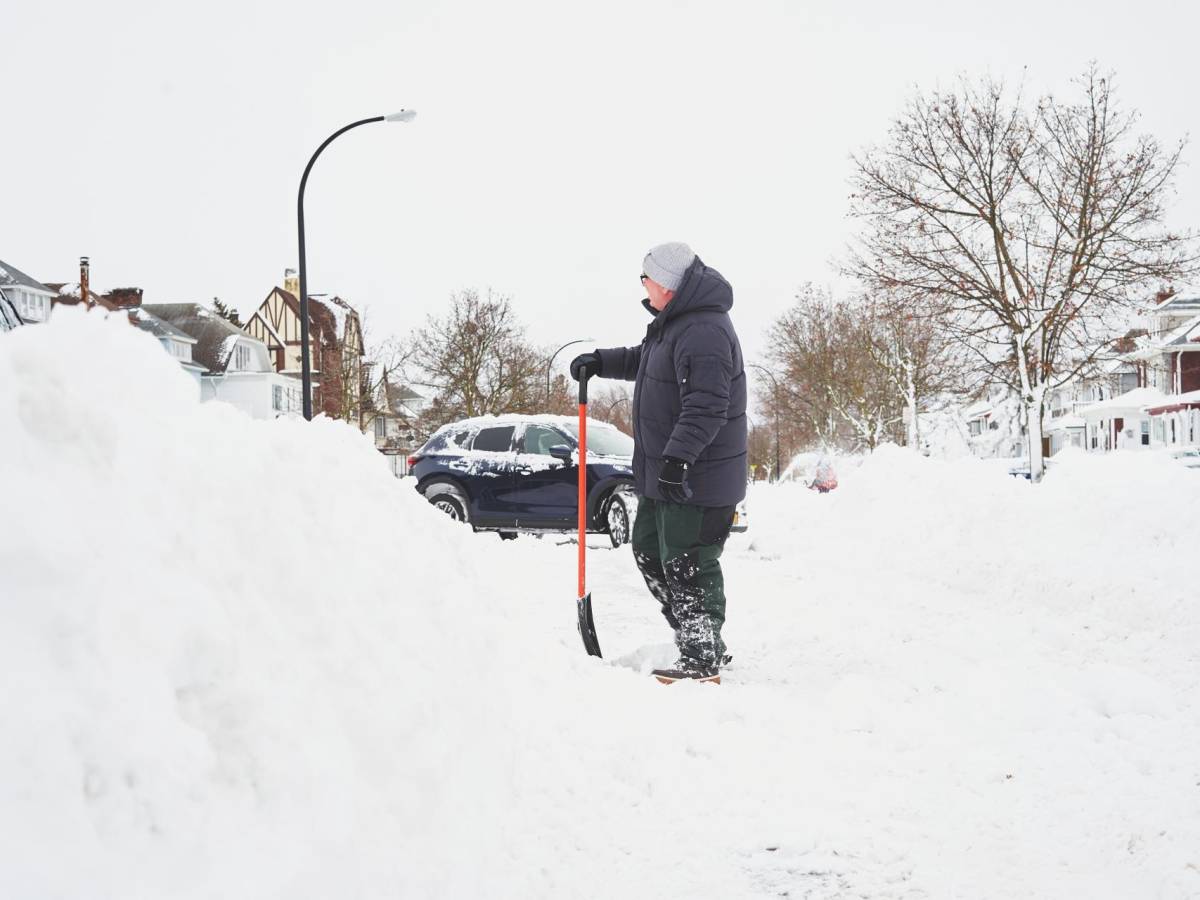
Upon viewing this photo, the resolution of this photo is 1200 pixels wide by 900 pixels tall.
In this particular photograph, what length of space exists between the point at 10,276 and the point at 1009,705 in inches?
2031

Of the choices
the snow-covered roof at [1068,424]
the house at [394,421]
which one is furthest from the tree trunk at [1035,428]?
the snow-covered roof at [1068,424]

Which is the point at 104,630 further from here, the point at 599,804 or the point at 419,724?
the point at 599,804

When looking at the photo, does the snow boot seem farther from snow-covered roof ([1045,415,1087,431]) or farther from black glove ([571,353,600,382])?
snow-covered roof ([1045,415,1087,431])

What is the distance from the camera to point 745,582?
8648mm

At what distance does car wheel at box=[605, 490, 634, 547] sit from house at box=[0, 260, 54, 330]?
141ft

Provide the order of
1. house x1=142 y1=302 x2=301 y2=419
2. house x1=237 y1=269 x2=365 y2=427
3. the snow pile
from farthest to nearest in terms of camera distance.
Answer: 1. house x1=237 y1=269 x2=365 y2=427
2. house x1=142 y1=302 x2=301 y2=419
3. the snow pile

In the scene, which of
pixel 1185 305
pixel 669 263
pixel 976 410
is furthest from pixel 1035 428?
pixel 976 410

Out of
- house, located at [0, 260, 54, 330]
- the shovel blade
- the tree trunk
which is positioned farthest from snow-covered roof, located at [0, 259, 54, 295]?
the shovel blade

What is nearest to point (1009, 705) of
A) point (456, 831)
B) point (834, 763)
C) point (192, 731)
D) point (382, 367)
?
point (834, 763)

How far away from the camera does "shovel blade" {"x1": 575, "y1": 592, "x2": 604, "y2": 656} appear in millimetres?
5234

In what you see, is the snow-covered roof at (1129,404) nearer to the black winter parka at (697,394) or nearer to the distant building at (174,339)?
the distant building at (174,339)

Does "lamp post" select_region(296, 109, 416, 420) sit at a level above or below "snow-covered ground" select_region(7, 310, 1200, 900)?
above

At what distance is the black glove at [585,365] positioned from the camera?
5789 millimetres

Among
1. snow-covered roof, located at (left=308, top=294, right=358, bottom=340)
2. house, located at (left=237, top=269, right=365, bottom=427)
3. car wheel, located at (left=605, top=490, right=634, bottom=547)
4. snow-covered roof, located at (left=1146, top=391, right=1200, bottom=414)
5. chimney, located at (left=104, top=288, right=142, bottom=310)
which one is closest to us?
car wheel, located at (left=605, top=490, right=634, bottom=547)
